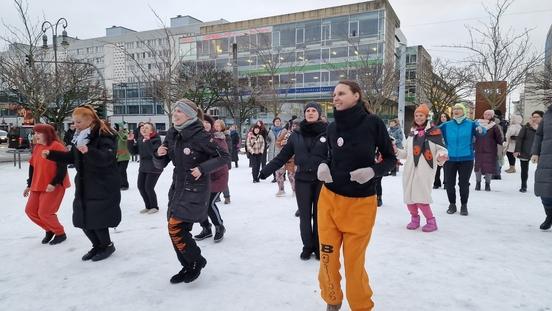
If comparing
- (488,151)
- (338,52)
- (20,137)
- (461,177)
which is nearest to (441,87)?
(338,52)

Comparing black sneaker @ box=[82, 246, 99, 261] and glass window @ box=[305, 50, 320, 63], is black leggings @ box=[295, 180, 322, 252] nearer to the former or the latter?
black sneaker @ box=[82, 246, 99, 261]

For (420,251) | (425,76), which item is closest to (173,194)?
(420,251)

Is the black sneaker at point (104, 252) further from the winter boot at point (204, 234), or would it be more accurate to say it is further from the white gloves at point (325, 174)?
the white gloves at point (325, 174)

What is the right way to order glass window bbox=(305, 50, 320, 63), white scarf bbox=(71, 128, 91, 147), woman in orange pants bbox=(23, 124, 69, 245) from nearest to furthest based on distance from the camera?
white scarf bbox=(71, 128, 91, 147), woman in orange pants bbox=(23, 124, 69, 245), glass window bbox=(305, 50, 320, 63)

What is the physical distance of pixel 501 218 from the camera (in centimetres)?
614

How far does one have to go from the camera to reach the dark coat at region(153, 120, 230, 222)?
3439mm

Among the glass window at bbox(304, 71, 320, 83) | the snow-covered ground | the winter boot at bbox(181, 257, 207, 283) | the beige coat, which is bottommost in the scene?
the snow-covered ground

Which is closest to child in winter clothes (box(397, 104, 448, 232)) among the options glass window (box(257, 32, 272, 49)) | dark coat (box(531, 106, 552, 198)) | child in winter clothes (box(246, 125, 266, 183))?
dark coat (box(531, 106, 552, 198))

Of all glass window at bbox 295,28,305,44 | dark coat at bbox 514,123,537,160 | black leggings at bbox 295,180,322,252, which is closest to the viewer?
black leggings at bbox 295,180,322,252

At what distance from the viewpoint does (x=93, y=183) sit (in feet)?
13.6

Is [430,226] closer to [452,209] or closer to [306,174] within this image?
[452,209]

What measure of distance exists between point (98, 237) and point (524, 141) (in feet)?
30.2

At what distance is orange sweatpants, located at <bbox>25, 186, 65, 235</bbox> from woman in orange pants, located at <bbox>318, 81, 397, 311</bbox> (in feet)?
12.5

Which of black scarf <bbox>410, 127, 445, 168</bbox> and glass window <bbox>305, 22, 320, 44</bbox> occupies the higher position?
glass window <bbox>305, 22, 320, 44</bbox>
